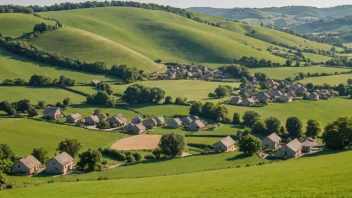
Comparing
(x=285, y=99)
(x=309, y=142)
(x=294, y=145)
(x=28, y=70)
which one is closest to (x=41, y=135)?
(x=294, y=145)

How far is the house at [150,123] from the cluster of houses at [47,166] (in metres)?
34.5

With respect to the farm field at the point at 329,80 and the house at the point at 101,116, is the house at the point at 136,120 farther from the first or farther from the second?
the farm field at the point at 329,80

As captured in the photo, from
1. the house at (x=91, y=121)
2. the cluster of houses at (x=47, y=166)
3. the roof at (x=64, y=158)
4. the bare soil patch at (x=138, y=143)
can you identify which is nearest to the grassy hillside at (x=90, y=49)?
the house at (x=91, y=121)

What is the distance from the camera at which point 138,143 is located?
88.4 m

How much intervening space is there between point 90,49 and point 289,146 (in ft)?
418

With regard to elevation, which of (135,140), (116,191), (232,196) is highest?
(232,196)

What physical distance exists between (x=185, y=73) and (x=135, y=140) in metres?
86.2

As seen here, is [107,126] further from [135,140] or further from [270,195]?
[270,195]

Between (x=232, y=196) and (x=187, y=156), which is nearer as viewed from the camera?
(x=232, y=196)

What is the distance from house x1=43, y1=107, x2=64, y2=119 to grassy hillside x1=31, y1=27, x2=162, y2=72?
65.4 metres

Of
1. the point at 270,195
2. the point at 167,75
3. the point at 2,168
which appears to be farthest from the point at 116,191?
the point at 167,75

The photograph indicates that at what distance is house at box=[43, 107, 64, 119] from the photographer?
345ft

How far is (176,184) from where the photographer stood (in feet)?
163

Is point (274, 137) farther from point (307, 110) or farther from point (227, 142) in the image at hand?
point (307, 110)
